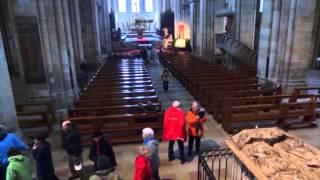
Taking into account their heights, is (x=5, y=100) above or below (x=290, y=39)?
below

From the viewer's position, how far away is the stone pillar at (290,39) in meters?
9.95

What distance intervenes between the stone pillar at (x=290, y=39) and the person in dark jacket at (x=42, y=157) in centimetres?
910

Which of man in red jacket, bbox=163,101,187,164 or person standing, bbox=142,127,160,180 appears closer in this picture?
person standing, bbox=142,127,160,180

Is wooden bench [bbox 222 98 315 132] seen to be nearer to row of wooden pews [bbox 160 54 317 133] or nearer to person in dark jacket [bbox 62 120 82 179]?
row of wooden pews [bbox 160 54 317 133]

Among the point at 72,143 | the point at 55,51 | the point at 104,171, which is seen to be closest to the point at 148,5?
the point at 55,51

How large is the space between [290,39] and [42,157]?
30.7ft

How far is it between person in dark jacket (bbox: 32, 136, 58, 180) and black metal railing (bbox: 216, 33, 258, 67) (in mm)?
13099

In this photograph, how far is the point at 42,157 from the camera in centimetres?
470

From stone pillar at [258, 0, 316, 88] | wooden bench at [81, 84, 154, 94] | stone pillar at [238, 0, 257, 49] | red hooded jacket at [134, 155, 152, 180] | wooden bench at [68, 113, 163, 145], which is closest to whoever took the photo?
red hooded jacket at [134, 155, 152, 180]

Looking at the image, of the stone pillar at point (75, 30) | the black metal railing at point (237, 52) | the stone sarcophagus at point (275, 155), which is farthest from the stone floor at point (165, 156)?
the black metal railing at point (237, 52)

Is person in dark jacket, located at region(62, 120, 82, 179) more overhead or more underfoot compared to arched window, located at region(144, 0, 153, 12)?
more underfoot

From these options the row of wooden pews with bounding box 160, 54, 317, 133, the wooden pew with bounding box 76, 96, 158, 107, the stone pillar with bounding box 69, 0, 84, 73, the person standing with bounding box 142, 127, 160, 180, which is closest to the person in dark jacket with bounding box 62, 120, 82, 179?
the person standing with bounding box 142, 127, 160, 180

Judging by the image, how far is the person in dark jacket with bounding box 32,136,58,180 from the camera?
4.66 metres

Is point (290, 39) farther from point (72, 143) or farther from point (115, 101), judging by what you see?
point (72, 143)
